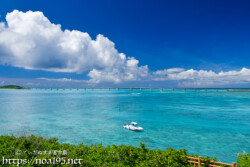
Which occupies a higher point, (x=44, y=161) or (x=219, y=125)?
(x=44, y=161)

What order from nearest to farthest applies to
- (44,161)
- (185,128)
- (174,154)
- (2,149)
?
(44,161) → (2,149) → (174,154) → (185,128)

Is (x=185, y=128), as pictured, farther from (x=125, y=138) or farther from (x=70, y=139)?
(x=70, y=139)

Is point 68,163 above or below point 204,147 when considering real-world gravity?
above

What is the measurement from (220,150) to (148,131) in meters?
9.54

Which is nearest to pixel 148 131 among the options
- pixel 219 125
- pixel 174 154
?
pixel 219 125

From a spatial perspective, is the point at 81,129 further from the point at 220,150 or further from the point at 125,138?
the point at 220,150

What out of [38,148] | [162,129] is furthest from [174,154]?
[162,129]

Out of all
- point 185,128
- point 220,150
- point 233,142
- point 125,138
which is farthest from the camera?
point 185,128

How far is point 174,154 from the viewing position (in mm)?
7426

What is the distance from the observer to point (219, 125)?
25.8 meters

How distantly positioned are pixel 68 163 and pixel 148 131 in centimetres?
1799

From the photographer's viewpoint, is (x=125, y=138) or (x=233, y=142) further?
(x=125, y=138)

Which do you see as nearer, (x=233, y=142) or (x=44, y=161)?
(x=44, y=161)

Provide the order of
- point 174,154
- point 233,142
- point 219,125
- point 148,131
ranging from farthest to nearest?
point 219,125 → point 148,131 → point 233,142 → point 174,154
